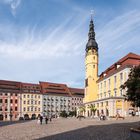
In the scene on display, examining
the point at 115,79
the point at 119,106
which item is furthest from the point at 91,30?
the point at 119,106

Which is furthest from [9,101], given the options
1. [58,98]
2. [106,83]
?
[106,83]

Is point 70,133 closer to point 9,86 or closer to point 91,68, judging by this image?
point 91,68

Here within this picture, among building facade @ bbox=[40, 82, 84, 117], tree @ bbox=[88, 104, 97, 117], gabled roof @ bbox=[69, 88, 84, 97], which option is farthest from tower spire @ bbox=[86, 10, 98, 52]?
gabled roof @ bbox=[69, 88, 84, 97]

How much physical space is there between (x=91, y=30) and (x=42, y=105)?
46.4 metres

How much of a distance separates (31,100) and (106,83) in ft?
166

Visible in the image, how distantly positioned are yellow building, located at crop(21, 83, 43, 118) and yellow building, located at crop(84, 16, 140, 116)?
36.4 meters

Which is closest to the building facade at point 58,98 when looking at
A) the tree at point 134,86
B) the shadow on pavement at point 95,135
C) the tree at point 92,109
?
the tree at point 92,109

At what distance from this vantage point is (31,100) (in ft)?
440

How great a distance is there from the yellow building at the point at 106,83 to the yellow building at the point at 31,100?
3645 centimetres

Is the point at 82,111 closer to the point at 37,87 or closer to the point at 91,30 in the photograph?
the point at 91,30

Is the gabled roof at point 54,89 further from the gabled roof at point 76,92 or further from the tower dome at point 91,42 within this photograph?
the tower dome at point 91,42

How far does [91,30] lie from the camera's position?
106 metres

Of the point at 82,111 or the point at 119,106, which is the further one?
the point at 82,111

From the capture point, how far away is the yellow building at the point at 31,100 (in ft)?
435
